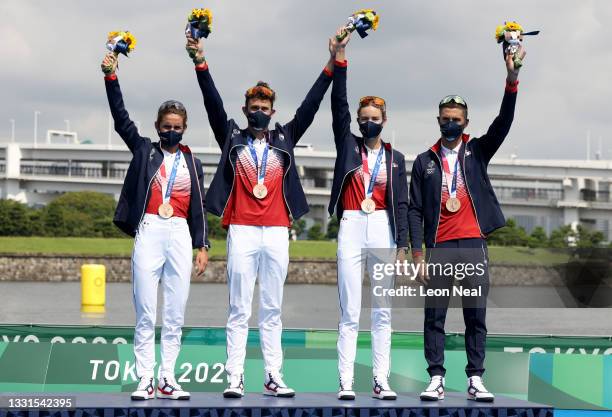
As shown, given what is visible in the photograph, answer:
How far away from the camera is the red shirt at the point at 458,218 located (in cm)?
895

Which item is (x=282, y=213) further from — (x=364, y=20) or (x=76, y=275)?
(x=76, y=275)

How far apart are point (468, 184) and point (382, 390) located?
1971 millimetres

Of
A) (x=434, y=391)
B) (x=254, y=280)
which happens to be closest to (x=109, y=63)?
(x=254, y=280)

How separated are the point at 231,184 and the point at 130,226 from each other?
37.3 inches

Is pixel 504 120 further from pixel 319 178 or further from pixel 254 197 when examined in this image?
pixel 319 178

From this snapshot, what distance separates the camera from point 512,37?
882 cm

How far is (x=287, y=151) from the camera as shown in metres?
8.93

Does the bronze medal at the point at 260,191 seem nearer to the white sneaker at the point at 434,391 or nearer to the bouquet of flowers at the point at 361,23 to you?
the bouquet of flowers at the point at 361,23

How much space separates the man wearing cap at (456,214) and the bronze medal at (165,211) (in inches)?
84.2

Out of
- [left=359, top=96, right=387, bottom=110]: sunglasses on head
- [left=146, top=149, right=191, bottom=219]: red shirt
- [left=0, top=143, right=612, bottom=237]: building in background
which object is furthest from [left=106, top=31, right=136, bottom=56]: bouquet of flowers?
[left=0, top=143, right=612, bottom=237]: building in background

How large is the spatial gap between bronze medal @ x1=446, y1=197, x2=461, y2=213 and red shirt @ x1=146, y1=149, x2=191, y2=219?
2.28 m

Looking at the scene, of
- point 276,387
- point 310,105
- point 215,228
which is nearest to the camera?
point 276,387

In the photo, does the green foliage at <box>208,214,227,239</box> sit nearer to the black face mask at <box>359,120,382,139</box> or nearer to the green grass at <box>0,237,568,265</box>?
the green grass at <box>0,237,568,265</box>

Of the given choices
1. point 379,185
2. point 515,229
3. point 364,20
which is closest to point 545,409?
point 379,185
